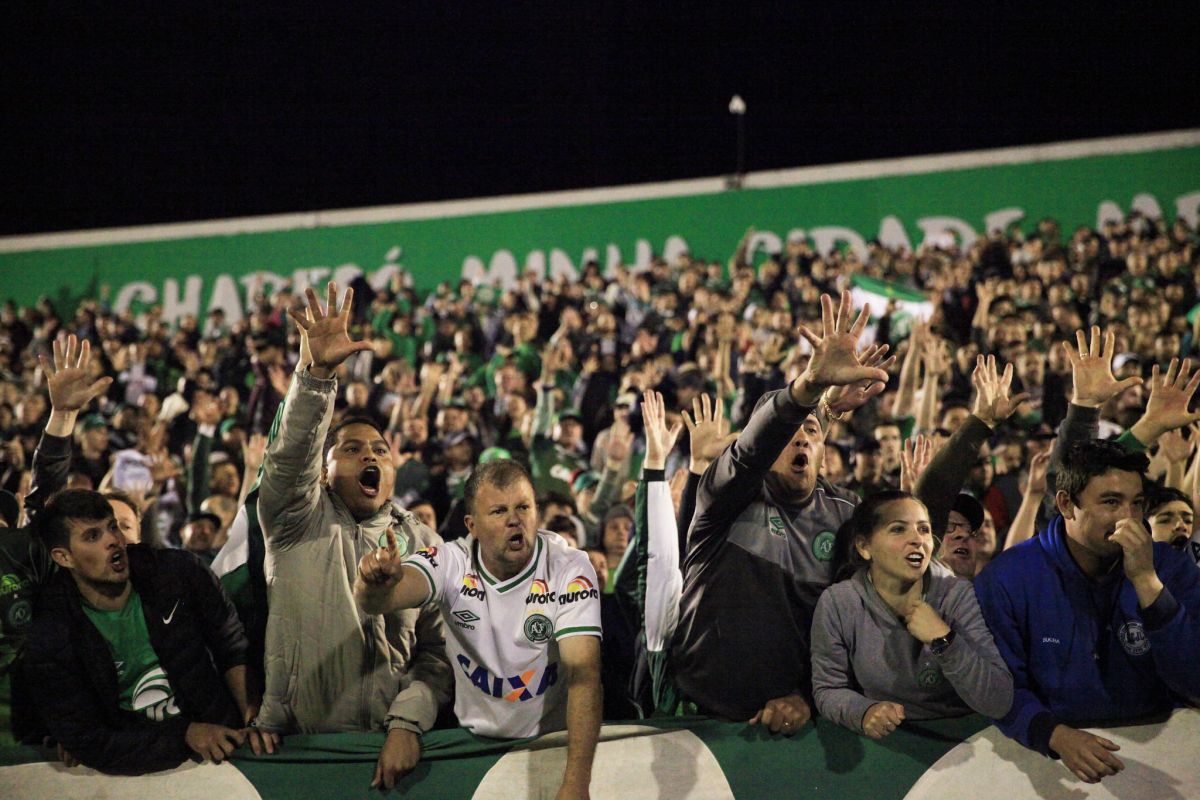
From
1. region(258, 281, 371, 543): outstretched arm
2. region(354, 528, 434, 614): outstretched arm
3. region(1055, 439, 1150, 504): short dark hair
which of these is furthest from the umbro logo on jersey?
region(1055, 439, 1150, 504): short dark hair

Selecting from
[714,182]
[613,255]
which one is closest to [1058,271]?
[714,182]

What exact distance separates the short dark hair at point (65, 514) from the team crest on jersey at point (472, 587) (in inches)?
44.3

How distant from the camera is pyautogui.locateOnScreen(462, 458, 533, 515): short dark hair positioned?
125 inches

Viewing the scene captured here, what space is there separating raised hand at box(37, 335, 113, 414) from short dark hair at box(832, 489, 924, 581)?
2.62 m

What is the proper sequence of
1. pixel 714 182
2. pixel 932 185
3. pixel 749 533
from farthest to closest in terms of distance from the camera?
pixel 714 182, pixel 932 185, pixel 749 533

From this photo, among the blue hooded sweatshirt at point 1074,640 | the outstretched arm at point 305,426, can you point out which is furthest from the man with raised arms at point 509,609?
the blue hooded sweatshirt at point 1074,640

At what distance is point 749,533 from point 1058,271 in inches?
275

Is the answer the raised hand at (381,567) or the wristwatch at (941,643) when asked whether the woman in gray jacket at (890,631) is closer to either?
the wristwatch at (941,643)

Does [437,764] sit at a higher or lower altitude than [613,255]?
lower

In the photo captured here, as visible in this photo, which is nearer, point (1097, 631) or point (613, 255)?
point (1097, 631)

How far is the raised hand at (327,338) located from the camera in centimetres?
331

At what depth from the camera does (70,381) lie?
160 inches

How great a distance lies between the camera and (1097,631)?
3.07 metres

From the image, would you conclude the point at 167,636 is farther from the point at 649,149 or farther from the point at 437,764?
the point at 649,149
